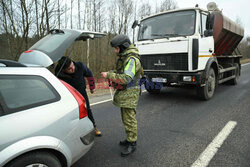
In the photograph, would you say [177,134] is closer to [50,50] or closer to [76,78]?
[76,78]

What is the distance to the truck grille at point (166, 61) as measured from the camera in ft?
16.1

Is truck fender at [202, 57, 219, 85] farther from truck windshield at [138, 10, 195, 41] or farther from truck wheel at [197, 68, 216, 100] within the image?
truck windshield at [138, 10, 195, 41]

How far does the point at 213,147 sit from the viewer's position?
2746 mm

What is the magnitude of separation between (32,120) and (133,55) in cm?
146

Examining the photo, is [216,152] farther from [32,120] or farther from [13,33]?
[13,33]

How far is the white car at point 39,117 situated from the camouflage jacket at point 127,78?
1.94 feet

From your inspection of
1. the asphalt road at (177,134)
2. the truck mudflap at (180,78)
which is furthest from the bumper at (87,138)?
the truck mudflap at (180,78)

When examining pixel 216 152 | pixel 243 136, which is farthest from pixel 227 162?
pixel 243 136

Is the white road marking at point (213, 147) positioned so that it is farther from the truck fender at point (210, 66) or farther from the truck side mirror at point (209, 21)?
the truck side mirror at point (209, 21)

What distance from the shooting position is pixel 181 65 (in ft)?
16.3

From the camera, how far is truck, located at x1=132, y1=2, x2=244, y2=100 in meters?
4.81

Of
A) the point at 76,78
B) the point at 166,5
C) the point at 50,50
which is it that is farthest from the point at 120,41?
the point at 166,5

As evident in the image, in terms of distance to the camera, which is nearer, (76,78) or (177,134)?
(76,78)

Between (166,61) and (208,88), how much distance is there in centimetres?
165
